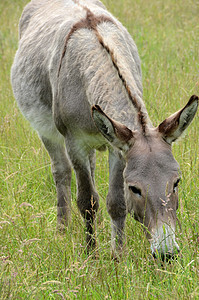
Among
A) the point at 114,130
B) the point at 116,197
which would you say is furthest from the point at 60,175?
the point at 114,130

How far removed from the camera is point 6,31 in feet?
30.9

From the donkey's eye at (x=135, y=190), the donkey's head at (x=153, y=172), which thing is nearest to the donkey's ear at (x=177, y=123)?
the donkey's head at (x=153, y=172)

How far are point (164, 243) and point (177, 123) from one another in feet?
2.52

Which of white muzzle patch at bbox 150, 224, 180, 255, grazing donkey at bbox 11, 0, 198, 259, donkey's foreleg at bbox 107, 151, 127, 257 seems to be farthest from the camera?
donkey's foreleg at bbox 107, 151, 127, 257

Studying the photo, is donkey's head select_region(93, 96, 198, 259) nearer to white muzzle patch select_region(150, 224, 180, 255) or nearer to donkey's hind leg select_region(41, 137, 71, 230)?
white muzzle patch select_region(150, 224, 180, 255)

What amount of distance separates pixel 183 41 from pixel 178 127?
16.8 feet

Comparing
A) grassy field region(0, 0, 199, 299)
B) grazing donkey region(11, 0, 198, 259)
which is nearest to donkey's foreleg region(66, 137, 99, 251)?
grazing donkey region(11, 0, 198, 259)

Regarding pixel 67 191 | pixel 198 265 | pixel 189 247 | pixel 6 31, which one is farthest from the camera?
pixel 6 31

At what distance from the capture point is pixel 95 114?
3178 millimetres

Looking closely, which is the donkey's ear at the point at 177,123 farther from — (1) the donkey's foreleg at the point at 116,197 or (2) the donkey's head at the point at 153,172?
(1) the donkey's foreleg at the point at 116,197

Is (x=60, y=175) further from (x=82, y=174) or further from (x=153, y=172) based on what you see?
(x=153, y=172)

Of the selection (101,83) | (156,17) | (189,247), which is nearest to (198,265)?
(189,247)

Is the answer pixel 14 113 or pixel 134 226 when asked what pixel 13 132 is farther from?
pixel 134 226

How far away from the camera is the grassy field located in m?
3.04
